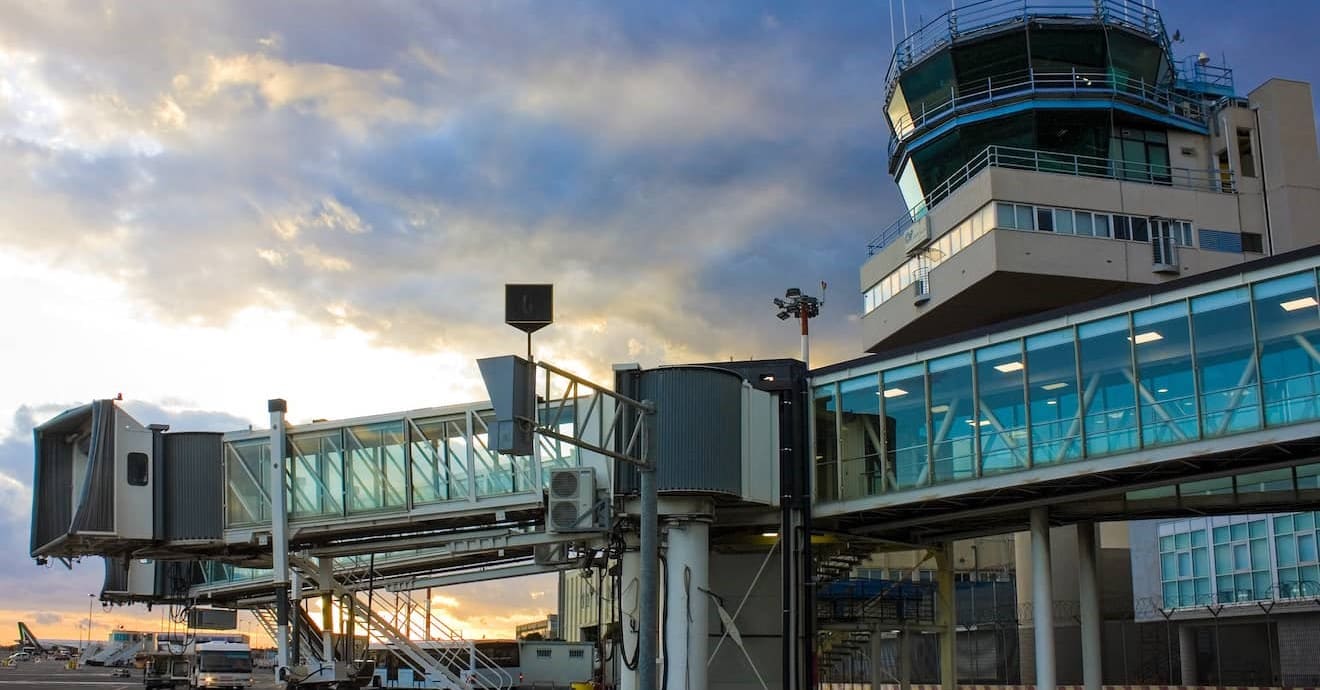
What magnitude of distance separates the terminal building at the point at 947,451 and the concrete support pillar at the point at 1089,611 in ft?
0.53

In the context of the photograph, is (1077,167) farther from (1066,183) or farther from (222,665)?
(222,665)

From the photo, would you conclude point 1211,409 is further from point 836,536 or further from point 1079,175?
point 1079,175

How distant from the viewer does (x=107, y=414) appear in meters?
43.6

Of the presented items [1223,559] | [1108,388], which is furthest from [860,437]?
[1223,559]

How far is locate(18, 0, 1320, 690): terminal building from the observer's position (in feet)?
104

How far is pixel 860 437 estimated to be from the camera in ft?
125

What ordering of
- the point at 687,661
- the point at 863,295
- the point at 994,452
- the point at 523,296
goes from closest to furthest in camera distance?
1. the point at 523,296
2. the point at 994,452
3. the point at 687,661
4. the point at 863,295

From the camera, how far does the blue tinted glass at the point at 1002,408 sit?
33.7 metres

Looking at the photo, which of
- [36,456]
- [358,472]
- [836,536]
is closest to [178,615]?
[36,456]

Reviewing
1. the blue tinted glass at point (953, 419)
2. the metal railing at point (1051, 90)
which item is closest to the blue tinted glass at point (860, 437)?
the blue tinted glass at point (953, 419)

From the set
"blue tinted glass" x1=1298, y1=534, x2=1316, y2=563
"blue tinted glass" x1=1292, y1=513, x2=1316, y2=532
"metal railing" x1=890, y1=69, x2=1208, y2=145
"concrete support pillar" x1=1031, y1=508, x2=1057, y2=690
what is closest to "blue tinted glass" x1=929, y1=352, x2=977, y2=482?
"concrete support pillar" x1=1031, y1=508, x2=1057, y2=690

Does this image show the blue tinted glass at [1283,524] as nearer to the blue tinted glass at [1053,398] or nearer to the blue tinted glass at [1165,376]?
the blue tinted glass at [1053,398]

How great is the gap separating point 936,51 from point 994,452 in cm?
3708

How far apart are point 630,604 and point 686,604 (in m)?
→ 1.97
